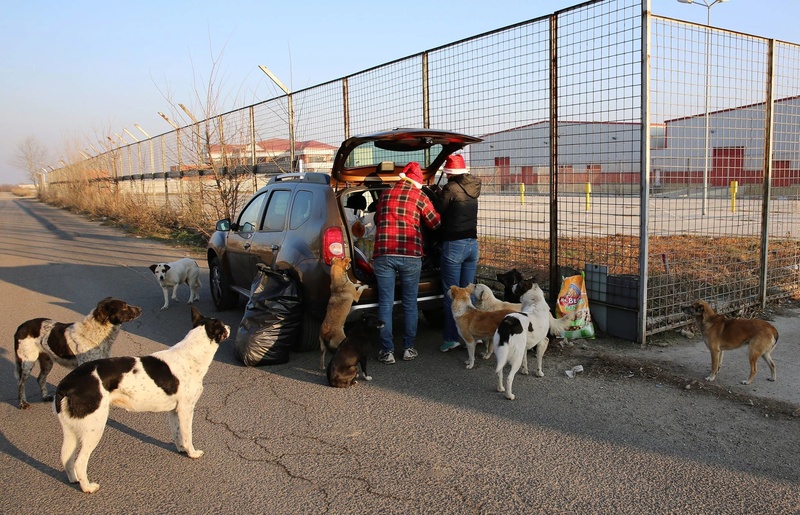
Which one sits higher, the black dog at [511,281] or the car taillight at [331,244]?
the car taillight at [331,244]

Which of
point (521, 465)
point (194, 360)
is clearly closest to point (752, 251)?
point (521, 465)

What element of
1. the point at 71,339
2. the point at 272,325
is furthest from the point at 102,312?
the point at 272,325

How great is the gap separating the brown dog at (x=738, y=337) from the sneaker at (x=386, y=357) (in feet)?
9.62

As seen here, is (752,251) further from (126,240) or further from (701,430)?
(126,240)

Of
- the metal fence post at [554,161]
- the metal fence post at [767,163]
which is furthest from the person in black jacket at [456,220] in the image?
the metal fence post at [767,163]

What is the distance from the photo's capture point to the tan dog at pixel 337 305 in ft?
18.7

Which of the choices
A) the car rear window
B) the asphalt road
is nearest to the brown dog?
the asphalt road

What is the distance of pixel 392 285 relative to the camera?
5.92 m

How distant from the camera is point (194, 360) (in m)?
4.05

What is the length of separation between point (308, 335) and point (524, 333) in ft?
7.89

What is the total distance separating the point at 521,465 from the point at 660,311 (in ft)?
12.2

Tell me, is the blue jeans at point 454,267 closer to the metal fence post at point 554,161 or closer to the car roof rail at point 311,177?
the metal fence post at point 554,161

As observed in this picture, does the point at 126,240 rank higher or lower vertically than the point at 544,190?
lower

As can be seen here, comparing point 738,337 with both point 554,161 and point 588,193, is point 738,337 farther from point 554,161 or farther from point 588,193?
point 554,161
